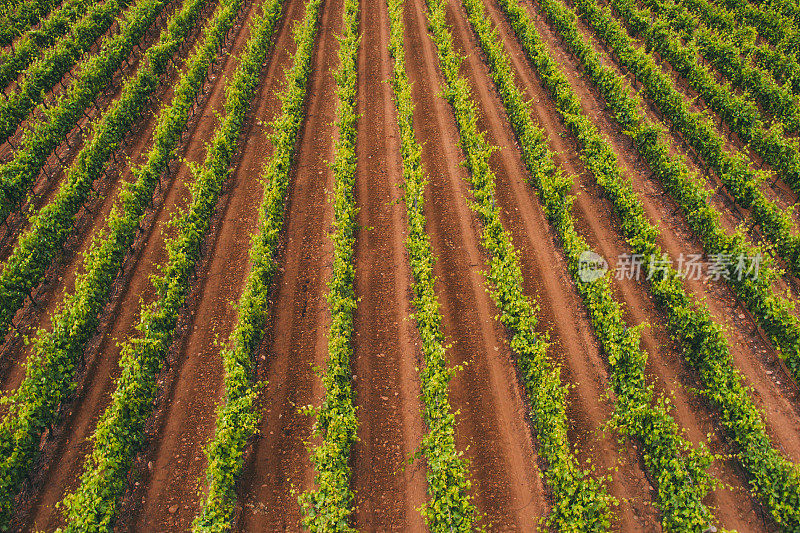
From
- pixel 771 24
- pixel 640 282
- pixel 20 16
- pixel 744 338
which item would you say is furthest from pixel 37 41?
pixel 771 24

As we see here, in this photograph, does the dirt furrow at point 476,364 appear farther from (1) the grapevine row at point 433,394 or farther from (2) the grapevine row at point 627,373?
(2) the grapevine row at point 627,373

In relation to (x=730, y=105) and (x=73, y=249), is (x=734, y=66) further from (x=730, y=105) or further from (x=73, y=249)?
(x=73, y=249)

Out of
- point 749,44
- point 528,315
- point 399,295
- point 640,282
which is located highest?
point 749,44

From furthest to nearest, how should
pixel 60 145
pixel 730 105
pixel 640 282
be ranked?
1. pixel 730 105
2. pixel 60 145
3. pixel 640 282

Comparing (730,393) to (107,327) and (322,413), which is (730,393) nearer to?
(322,413)

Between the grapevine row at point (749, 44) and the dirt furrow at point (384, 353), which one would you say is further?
the grapevine row at point (749, 44)

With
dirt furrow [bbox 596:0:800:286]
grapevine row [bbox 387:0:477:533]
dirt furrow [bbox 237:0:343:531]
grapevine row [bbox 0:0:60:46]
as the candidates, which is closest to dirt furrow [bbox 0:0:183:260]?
grapevine row [bbox 0:0:60:46]

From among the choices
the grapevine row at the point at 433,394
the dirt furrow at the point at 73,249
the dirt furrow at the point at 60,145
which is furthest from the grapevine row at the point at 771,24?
the dirt furrow at the point at 60,145
